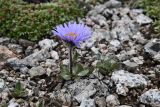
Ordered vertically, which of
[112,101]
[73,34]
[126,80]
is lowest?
[112,101]

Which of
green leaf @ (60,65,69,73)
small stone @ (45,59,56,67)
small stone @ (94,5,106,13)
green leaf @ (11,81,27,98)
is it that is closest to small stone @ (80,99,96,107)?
green leaf @ (60,65,69,73)

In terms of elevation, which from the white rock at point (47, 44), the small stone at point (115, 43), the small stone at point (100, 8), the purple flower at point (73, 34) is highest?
the purple flower at point (73, 34)

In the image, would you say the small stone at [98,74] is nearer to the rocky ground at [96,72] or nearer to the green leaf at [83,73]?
the rocky ground at [96,72]

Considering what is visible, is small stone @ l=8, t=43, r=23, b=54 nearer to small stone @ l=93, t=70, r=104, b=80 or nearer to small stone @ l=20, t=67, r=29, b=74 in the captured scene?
small stone @ l=20, t=67, r=29, b=74

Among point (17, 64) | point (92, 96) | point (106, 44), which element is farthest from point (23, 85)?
point (106, 44)

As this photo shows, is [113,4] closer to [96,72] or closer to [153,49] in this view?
[153,49]

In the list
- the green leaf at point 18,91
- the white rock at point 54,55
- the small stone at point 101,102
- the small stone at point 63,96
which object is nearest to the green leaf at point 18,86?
the green leaf at point 18,91

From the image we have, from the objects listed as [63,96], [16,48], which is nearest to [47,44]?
[16,48]
